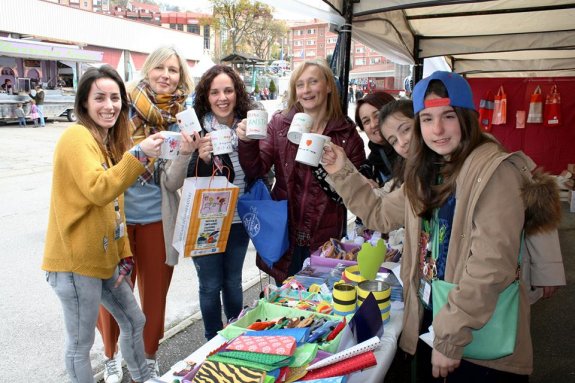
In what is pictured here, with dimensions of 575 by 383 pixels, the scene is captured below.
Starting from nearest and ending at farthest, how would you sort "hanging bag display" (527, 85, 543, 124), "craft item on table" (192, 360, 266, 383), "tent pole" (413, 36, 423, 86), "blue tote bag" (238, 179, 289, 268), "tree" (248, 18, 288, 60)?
"craft item on table" (192, 360, 266, 383) < "blue tote bag" (238, 179, 289, 268) < "tent pole" (413, 36, 423, 86) < "hanging bag display" (527, 85, 543, 124) < "tree" (248, 18, 288, 60)

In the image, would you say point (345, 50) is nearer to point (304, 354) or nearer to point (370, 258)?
point (370, 258)

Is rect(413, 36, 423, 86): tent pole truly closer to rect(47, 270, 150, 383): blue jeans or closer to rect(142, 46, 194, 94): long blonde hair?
rect(142, 46, 194, 94): long blonde hair

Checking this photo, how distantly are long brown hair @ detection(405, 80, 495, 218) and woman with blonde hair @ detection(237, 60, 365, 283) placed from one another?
0.87 m

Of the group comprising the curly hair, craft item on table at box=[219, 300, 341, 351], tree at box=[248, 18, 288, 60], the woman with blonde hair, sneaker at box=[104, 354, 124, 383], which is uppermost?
tree at box=[248, 18, 288, 60]

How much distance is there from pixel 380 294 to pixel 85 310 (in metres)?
1.39

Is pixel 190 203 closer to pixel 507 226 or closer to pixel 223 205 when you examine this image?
pixel 223 205

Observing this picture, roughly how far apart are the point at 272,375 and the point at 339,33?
8.84ft

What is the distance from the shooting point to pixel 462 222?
163 cm

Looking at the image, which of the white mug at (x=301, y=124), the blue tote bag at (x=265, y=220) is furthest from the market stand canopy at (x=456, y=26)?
the blue tote bag at (x=265, y=220)

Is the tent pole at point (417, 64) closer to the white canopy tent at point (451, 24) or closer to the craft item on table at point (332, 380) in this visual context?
the white canopy tent at point (451, 24)

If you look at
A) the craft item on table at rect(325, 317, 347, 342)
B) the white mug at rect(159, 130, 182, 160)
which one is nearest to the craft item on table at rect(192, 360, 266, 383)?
the craft item on table at rect(325, 317, 347, 342)

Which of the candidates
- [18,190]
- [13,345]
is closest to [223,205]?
[13,345]

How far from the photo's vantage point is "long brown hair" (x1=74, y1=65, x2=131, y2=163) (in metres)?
2.22

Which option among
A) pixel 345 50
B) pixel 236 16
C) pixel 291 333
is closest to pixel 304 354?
pixel 291 333
